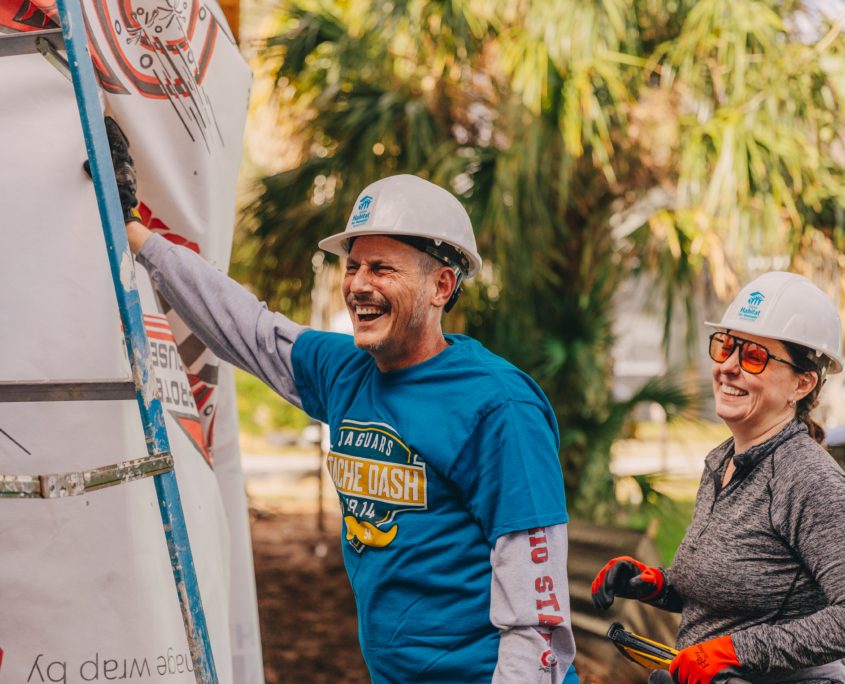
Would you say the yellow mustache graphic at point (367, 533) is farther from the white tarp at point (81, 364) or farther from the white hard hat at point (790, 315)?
the white hard hat at point (790, 315)

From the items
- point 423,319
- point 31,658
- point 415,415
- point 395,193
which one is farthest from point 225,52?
point 31,658

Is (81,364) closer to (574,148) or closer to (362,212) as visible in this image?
(362,212)

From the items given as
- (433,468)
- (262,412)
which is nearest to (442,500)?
(433,468)

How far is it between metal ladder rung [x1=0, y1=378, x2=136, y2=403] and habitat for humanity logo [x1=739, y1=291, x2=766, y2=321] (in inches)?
56.0

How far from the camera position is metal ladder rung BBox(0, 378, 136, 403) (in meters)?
2.04

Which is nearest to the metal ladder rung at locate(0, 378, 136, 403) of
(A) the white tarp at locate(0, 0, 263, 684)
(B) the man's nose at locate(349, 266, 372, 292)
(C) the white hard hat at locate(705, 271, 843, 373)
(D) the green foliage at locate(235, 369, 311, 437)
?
(A) the white tarp at locate(0, 0, 263, 684)

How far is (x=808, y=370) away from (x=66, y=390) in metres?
1.69

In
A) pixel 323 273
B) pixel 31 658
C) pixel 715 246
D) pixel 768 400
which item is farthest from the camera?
pixel 323 273

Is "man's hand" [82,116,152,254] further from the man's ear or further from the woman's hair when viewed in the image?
the woman's hair

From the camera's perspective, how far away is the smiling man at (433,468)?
5.97 feet

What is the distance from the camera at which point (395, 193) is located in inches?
80.7

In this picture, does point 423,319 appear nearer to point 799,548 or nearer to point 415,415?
point 415,415

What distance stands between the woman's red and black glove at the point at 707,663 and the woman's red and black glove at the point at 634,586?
0.34m

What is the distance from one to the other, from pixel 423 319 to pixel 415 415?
0.22 meters
